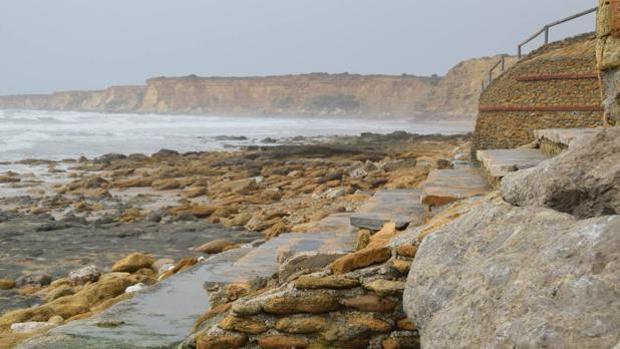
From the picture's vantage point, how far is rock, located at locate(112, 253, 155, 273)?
7.45m

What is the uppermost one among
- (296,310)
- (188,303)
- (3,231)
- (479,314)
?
(479,314)

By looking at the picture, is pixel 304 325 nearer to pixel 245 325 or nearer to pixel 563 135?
pixel 245 325

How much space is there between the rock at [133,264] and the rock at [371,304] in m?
4.53

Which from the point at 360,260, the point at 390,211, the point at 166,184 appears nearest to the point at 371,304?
the point at 360,260

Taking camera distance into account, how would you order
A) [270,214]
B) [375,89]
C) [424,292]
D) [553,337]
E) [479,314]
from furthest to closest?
[375,89], [270,214], [424,292], [479,314], [553,337]

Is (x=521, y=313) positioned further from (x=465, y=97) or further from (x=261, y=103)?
(x=261, y=103)

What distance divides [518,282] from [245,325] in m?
1.50

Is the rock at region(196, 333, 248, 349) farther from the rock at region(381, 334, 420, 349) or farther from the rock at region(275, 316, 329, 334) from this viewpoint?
the rock at region(381, 334, 420, 349)

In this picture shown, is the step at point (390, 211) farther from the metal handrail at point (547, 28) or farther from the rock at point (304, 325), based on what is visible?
the metal handrail at point (547, 28)

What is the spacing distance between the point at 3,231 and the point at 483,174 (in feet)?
27.5

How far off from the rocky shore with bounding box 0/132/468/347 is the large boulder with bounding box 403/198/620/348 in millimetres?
2720

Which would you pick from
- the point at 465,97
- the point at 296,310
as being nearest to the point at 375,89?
the point at 465,97

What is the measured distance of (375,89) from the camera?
116000 mm

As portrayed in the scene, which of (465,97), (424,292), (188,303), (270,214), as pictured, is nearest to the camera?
(424,292)
